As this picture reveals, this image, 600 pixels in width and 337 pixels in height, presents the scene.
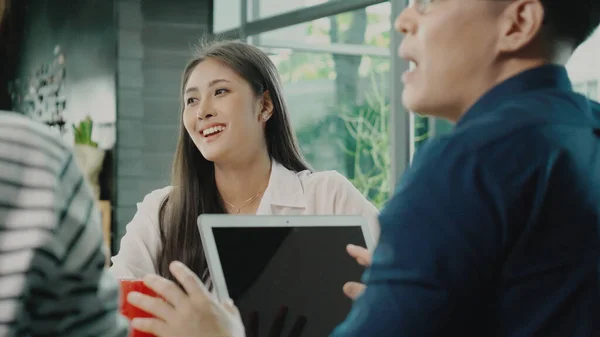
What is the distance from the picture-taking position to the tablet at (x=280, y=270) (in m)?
1.26

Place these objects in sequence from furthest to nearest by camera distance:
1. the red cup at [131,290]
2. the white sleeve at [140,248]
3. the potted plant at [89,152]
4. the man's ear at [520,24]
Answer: the potted plant at [89,152], the white sleeve at [140,248], the red cup at [131,290], the man's ear at [520,24]

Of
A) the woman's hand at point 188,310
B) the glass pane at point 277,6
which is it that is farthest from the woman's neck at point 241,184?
the glass pane at point 277,6

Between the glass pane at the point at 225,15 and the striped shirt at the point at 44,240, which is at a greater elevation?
the glass pane at the point at 225,15

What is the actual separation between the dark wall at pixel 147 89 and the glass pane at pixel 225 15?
30 centimetres

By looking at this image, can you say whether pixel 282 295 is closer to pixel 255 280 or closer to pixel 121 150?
pixel 255 280

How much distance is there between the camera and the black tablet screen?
126cm

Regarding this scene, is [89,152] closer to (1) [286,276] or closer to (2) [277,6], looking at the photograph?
(2) [277,6]

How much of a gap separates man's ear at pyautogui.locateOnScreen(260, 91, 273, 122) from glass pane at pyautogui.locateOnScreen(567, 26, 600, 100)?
179 centimetres

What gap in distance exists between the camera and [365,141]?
5.13 metres

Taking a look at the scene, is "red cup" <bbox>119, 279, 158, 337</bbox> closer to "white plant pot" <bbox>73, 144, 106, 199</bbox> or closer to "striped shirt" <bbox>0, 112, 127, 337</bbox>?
"striped shirt" <bbox>0, 112, 127, 337</bbox>

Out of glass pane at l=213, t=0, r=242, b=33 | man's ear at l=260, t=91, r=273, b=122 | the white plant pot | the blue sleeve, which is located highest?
glass pane at l=213, t=0, r=242, b=33

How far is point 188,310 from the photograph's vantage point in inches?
39.2

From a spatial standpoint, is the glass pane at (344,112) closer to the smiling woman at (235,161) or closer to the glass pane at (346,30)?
the glass pane at (346,30)

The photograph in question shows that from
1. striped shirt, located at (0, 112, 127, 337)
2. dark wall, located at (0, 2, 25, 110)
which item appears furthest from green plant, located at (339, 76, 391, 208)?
striped shirt, located at (0, 112, 127, 337)
